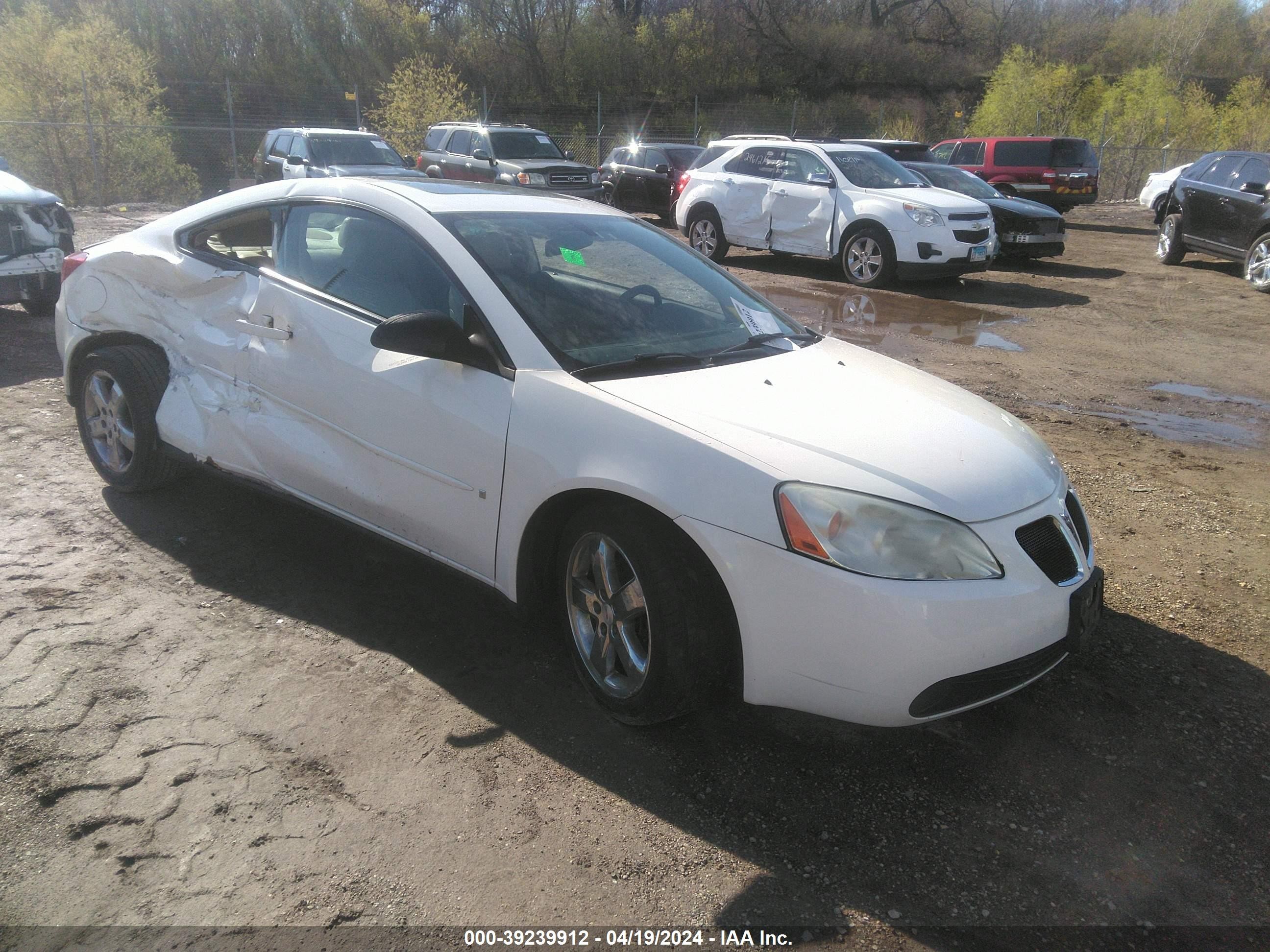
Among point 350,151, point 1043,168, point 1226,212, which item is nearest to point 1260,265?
point 1226,212

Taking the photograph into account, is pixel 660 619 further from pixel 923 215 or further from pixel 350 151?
pixel 350 151

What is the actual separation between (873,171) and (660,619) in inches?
426

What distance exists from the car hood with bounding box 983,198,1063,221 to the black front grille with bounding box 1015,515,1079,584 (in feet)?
39.0

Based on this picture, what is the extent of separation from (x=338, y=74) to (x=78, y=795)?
38.4 meters

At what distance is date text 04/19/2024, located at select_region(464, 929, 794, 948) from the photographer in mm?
2152

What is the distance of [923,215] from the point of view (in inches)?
439

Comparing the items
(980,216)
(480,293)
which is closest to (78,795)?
(480,293)

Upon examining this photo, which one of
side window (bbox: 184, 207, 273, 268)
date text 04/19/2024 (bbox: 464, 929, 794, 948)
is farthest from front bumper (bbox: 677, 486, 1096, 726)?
side window (bbox: 184, 207, 273, 268)

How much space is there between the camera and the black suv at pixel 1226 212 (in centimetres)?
1175

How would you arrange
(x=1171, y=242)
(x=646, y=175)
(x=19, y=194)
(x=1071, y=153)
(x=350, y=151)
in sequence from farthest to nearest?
(x=1071, y=153) < (x=646, y=175) < (x=350, y=151) < (x=1171, y=242) < (x=19, y=194)

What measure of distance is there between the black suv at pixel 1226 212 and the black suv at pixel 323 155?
12.2m

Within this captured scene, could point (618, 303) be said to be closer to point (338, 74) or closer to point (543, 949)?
point (543, 949)

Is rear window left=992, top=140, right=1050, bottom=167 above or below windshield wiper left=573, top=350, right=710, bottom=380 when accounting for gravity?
above

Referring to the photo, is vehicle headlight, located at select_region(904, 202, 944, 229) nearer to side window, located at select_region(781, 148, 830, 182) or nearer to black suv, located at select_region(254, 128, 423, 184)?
side window, located at select_region(781, 148, 830, 182)
